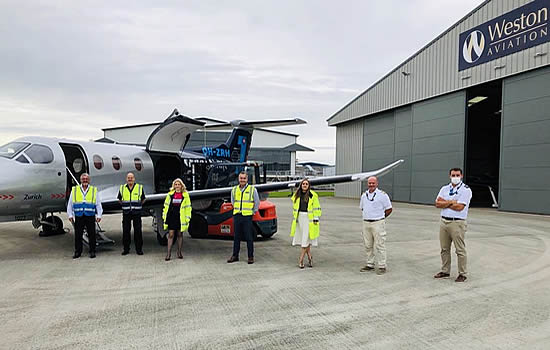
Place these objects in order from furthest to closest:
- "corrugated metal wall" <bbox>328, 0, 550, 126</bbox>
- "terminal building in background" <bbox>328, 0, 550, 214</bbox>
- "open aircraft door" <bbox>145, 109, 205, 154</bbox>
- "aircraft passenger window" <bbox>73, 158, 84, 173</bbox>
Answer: "corrugated metal wall" <bbox>328, 0, 550, 126</bbox>
"terminal building in background" <bbox>328, 0, 550, 214</bbox>
"open aircraft door" <bbox>145, 109, 205, 154</bbox>
"aircraft passenger window" <bbox>73, 158, 84, 173</bbox>

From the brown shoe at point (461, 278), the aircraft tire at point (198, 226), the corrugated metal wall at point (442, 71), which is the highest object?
the corrugated metal wall at point (442, 71)

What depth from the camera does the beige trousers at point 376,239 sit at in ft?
23.4

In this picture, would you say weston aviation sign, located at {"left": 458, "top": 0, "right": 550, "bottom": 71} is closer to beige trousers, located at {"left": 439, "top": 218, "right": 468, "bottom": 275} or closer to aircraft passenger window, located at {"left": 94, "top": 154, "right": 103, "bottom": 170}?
beige trousers, located at {"left": 439, "top": 218, "right": 468, "bottom": 275}

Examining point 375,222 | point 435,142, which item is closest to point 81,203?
point 375,222

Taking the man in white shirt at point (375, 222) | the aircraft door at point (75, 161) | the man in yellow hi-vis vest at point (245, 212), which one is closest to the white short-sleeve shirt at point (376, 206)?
the man in white shirt at point (375, 222)

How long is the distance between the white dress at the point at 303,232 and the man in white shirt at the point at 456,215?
220 centimetres

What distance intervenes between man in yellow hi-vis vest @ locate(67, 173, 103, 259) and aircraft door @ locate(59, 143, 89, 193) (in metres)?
1.25

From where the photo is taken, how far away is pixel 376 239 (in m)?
7.16

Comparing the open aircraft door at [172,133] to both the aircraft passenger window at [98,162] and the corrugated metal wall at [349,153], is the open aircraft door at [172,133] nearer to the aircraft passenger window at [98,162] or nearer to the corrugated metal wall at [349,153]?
the aircraft passenger window at [98,162]

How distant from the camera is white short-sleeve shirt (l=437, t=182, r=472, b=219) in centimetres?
651

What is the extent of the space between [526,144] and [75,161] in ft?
59.6

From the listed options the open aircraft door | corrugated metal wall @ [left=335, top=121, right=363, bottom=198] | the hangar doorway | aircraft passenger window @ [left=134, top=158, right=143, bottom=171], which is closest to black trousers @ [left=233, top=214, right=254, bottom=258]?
the open aircraft door

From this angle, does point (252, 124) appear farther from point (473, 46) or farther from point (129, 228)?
point (473, 46)

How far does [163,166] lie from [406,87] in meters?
19.4
